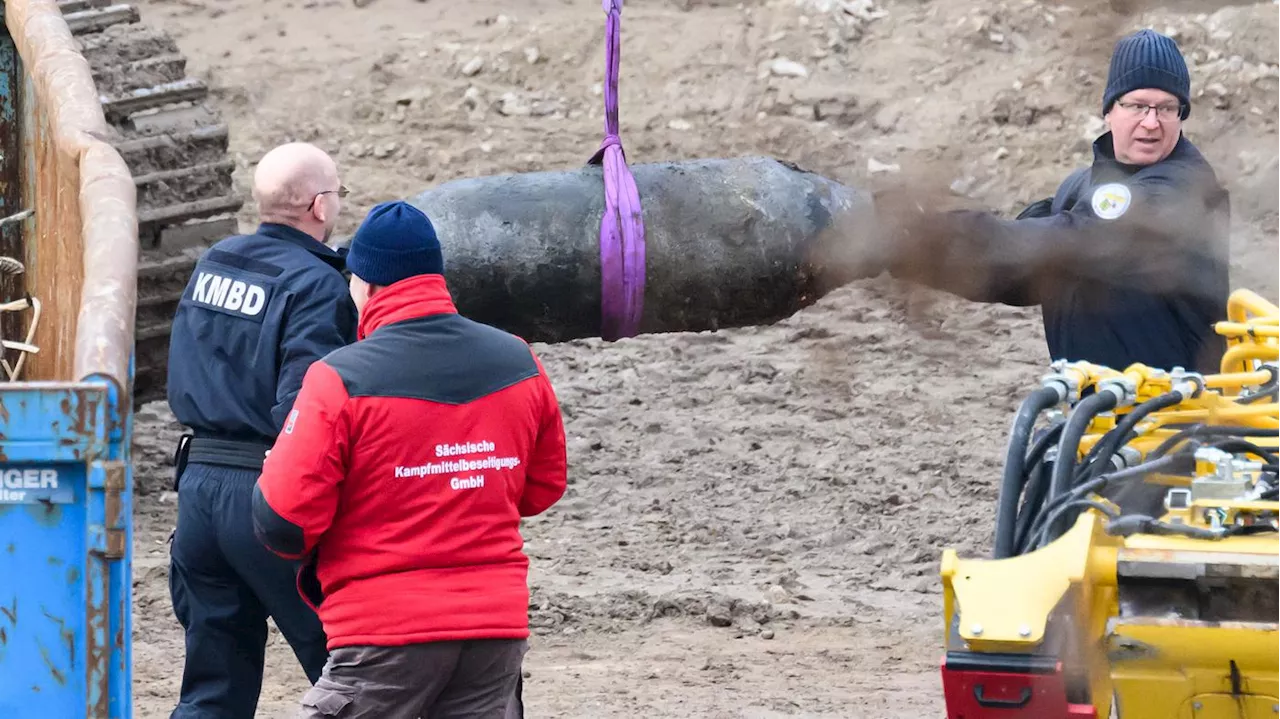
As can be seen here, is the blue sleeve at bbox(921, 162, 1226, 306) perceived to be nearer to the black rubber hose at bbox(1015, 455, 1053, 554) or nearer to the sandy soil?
the sandy soil

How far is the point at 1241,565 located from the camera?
3.62m

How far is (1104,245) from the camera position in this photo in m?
4.68

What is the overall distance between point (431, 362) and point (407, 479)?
25 cm

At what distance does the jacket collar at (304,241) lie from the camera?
4793 mm

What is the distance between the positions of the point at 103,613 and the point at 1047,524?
1.98 metres

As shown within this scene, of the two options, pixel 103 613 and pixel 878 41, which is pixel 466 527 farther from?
pixel 878 41

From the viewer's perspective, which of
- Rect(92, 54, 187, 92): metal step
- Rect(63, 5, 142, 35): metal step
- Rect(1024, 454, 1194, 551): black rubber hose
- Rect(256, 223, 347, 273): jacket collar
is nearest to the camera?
Rect(1024, 454, 1194, 551): black rubber hose

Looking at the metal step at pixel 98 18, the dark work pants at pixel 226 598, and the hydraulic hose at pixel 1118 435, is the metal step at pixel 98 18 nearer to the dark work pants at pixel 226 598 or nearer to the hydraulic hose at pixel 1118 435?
the dark work pants at pixel 226 598

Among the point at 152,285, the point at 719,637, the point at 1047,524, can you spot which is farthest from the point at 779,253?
the point at 152,285

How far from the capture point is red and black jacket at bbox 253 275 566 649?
12.7 feet

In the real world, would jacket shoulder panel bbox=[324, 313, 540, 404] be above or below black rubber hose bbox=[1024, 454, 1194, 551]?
above

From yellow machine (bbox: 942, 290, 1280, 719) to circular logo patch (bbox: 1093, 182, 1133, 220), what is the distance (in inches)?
15.3

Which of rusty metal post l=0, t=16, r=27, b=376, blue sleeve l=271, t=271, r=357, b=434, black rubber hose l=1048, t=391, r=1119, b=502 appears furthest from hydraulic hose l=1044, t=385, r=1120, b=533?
rusty metal post l=0, t=16, r=27, b=376

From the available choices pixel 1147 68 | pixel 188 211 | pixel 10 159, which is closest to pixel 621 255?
pixel 1147 68
